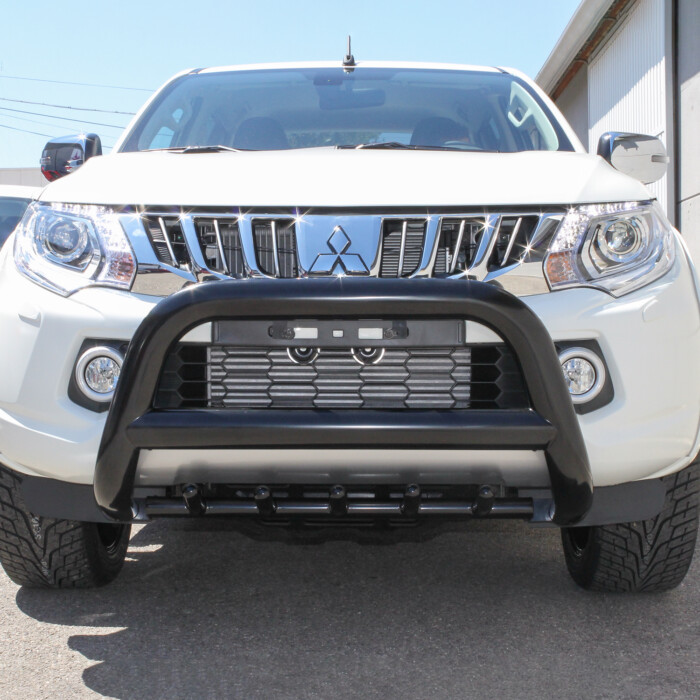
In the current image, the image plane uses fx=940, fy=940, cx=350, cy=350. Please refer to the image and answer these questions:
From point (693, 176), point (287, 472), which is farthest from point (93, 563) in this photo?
point (693, 176)

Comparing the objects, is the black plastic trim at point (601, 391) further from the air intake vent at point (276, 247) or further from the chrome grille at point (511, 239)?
the air intake vent at point (276, 247)

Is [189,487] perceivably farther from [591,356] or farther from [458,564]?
[458,564]

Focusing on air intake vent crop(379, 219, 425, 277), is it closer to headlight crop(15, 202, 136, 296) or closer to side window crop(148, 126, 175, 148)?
headlight crop(15, 202, 136, 296)

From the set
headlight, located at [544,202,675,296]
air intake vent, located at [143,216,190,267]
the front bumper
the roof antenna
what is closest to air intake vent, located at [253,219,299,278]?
air intake vent, located at [143,216,190,267]

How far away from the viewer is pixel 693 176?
30.0ft

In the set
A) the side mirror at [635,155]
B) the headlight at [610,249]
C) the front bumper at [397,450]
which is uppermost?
the side mirror at [635,155]

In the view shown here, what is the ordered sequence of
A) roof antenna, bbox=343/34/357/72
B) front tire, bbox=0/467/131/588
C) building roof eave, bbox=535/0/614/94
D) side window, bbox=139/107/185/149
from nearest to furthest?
front tire, bbox=0/467/131/588, side window, bbox=139/107/185/149, roof antenna, bbox=343/34/357/72, building roof eave, bbox=535/0/614/94

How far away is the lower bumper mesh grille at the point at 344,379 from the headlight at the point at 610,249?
11.6 inches

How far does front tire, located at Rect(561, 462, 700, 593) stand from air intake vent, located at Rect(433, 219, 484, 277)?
0.82 m

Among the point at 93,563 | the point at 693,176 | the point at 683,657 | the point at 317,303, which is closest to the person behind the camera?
the point at 317,303

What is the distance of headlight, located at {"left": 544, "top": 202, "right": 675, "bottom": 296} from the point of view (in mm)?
2293

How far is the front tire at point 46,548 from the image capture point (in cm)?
258

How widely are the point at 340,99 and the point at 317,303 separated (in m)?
1.93

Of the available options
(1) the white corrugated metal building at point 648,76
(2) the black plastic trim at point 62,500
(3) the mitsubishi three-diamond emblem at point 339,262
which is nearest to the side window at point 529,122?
(3) the mitsubishi three-diamond emblem at point 339,262
